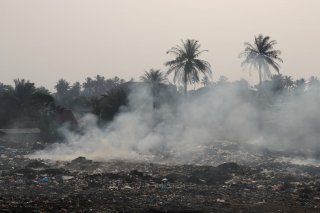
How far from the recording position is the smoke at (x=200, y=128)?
91.4 feet

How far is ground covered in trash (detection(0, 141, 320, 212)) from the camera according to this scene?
11.7 m

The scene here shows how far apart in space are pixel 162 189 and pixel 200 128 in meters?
18.0

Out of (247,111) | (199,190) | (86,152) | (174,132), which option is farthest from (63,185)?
(247,111)

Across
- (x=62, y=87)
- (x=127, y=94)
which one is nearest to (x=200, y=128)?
(x=127, y=94)

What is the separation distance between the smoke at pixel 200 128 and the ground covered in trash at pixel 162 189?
5398 millimetres

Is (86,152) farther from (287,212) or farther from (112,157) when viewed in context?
(287,212)

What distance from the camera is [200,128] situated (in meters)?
32.8

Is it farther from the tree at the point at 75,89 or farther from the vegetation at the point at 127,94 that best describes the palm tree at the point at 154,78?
the tree at the point at 75,89

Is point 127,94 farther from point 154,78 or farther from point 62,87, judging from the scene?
point 62,87

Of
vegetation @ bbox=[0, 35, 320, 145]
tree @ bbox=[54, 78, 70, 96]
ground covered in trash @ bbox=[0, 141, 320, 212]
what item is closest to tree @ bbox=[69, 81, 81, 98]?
tree @ bbox=[54, 78, 70, 96]

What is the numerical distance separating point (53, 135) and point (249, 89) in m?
18.4

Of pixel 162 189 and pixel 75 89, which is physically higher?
pixel 75 89

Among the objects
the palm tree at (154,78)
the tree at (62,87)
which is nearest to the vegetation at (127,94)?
the palm tree at (154,78)

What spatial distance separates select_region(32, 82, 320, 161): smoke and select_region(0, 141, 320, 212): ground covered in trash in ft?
17.7
